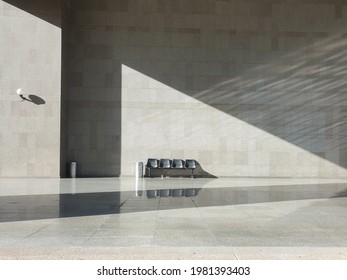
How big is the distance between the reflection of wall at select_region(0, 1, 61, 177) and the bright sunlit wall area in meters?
1.77

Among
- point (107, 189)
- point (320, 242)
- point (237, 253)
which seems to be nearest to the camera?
point (237, 253)

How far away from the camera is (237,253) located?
6.07 metres

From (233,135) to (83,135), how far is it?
754 cm

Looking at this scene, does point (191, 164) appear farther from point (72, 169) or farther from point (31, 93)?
point (31, 93)

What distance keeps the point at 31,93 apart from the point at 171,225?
14414 mm

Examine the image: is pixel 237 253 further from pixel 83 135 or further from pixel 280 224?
pixel 83 135

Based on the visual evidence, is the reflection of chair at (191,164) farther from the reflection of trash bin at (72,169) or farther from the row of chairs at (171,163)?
the reflection of trash bin at (72,169)

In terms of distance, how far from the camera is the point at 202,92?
2269cm

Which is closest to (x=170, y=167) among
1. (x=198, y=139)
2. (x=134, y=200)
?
(x=198, y=139)

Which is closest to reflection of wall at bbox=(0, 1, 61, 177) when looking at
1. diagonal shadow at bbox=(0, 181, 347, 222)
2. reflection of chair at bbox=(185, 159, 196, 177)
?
reflection of chair at bbox=(185, 159, 196, 177)

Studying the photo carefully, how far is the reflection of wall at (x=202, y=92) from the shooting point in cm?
2252

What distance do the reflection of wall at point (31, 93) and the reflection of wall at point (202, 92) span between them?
6.04 ft

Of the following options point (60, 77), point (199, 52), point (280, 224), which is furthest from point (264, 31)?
point (280, 224)

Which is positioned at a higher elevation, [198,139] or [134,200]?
[198,139]
